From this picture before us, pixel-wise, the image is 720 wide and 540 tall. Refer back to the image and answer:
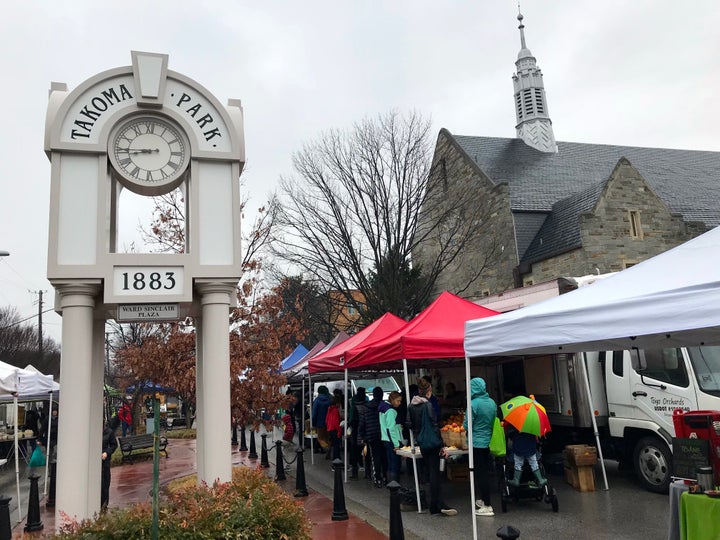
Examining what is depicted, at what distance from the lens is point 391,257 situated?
19531 mm

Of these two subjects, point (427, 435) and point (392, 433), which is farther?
point (392, 433)

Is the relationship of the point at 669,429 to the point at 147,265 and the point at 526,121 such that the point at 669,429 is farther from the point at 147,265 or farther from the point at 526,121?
the point at 526,121

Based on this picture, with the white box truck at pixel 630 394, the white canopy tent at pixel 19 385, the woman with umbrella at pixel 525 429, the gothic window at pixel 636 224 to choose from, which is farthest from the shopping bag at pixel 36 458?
the gothic window at pixel 636 224

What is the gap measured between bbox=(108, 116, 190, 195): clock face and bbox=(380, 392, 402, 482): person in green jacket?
5.13 m

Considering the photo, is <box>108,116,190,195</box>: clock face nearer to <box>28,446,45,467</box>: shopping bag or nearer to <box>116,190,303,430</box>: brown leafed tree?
<box>116,190,303,430</box>: brown leafed tree

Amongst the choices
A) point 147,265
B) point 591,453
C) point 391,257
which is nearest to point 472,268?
point 391,257

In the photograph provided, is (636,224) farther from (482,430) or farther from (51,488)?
(51,488)

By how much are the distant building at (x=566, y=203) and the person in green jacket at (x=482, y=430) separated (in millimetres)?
13840

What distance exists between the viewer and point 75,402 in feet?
18.9

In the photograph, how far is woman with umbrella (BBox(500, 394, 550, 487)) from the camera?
794 centimetres

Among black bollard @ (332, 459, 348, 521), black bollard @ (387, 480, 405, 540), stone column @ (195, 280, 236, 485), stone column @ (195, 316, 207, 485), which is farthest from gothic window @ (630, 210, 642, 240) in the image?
stone column @ (195, 280, 236, 485)

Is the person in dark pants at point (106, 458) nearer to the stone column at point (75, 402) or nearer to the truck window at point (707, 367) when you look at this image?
the stone column at point (75, 402)

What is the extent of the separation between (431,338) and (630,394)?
12.2ft

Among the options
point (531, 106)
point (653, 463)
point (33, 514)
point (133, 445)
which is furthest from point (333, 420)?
point (531, 106)
